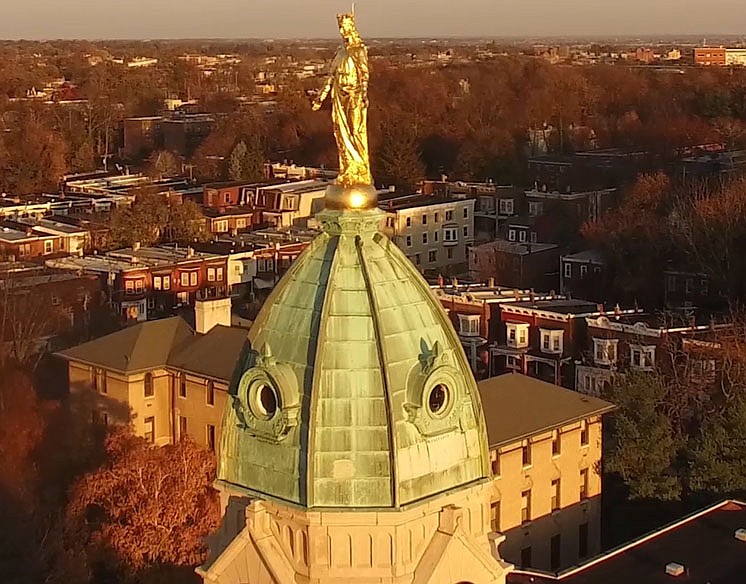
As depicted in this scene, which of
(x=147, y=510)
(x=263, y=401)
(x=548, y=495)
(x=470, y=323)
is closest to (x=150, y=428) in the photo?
(x=147, y=510)

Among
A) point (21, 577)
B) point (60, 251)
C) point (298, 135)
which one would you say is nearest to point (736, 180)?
point (60, 251)

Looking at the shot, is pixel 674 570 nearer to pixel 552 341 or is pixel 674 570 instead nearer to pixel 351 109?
pixel 351 109

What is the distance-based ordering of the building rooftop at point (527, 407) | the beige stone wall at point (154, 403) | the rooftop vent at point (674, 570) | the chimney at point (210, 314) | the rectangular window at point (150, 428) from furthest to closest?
the chimney at point (210, 314) → the rectangular window at point (150, 428) → the beige stone wall at point (154, 403) → the building rooftop at point (527, 407) → the rooftop vent at point (674, 570)

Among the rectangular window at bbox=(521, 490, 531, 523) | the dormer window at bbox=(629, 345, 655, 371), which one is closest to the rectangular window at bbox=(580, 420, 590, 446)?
the rectangular window at bbox=(521, 490, 531, 523)

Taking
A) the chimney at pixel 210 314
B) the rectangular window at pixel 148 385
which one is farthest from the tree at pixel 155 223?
the rectangular window at pixel 148 385

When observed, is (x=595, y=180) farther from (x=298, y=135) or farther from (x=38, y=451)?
(x=38, y=451)

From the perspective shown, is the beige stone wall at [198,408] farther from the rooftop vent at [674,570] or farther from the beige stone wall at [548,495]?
the rooftop vent at [674,570]

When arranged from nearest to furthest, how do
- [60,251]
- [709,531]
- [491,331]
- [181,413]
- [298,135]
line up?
[709,531] < [181,413] < [491,331] < [60,251] < [298,135]
